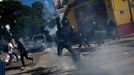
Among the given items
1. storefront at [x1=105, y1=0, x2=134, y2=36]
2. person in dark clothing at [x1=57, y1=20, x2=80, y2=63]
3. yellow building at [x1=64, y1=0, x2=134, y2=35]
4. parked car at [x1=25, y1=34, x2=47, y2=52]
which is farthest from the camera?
parked car at [x1=25, y1=34, x2=47, y2=52]

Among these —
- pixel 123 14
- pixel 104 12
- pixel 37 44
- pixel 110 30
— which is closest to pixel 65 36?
pixel 110 30

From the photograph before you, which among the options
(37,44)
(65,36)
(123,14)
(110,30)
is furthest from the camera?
(37,44)

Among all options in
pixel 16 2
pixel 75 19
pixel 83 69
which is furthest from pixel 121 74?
pixel 16 2

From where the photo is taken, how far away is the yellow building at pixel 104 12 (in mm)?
27859

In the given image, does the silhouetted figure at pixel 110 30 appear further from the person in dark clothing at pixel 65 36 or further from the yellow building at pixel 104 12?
the person in dark clothing at pixel 65 36

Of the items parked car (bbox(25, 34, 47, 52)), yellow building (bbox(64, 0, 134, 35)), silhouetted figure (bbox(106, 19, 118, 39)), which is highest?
yellow building (bbox(64, 0, 134, 35))

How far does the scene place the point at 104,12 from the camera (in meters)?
29.9

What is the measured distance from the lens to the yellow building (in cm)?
2786

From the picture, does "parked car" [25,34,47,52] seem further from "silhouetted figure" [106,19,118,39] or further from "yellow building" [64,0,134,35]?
"silhouetted figure" [106,19,118,39]

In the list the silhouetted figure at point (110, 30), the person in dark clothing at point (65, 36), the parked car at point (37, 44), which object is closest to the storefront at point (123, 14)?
the silhouetted figure at point (110, 30)

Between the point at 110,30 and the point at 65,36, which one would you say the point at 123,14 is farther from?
the point at 65,36

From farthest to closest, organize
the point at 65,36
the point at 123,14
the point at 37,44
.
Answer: the point at 37,44, the point at 123,14, the point at 65,36

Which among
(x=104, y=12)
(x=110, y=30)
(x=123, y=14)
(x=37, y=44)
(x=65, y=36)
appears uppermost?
(x=104, y=12)

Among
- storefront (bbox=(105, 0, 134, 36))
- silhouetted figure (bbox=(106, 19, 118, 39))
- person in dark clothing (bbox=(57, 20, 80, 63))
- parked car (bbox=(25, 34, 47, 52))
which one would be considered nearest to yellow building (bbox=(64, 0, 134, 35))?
storefront (bbox=(105, 0, 134, 36))
